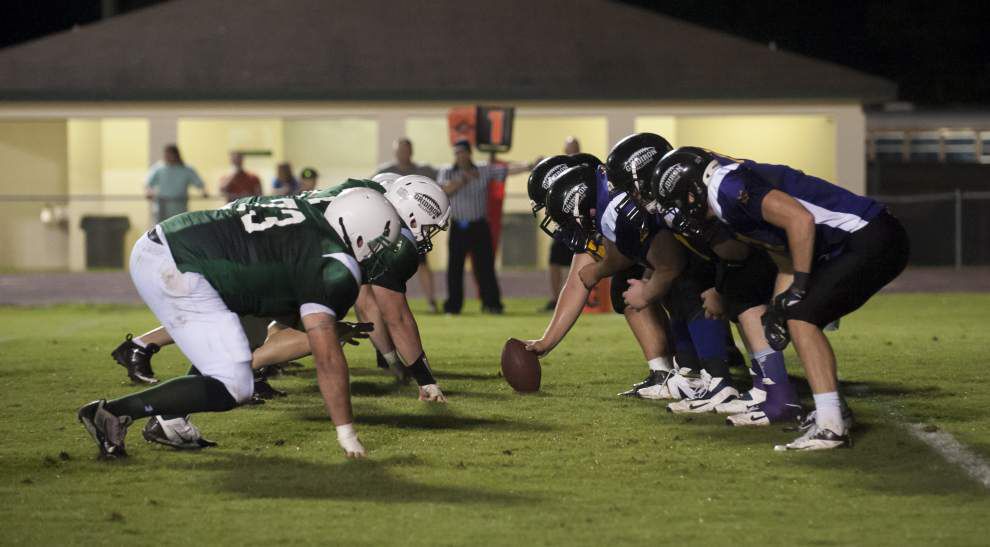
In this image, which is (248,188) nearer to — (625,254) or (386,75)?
(386,75)

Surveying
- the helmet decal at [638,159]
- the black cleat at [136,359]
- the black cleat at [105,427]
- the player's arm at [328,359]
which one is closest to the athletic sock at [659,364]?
the helmet decal at [638,159]

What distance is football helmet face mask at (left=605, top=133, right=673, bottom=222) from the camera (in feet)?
27.6

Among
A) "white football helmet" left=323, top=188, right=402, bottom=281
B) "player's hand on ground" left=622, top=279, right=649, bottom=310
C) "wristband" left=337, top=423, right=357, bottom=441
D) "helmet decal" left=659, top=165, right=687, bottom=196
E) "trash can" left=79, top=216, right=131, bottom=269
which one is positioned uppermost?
"helmet decal" left=659, top=165, right=687, bottom=196

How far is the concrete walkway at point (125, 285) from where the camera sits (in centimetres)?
2123

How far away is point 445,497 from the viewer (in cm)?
648

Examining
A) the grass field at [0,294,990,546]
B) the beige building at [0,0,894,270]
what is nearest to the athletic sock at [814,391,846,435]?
the grass field at [0,294,990,546]

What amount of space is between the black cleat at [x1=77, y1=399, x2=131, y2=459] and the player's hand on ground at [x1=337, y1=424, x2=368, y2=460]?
1.01 meters

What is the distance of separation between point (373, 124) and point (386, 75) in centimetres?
467

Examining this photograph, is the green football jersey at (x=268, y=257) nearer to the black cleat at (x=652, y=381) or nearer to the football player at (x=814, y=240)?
the football player at (x=814, y=240)

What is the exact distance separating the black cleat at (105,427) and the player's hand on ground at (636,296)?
3051 mm

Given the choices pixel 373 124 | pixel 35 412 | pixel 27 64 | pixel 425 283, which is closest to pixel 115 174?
pixel 27 64

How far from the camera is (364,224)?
7.22m

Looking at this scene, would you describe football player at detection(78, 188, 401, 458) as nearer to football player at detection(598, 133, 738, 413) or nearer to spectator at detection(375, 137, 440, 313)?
football player at detection(598, 133, 738, 413)

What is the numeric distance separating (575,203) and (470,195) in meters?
8.72
